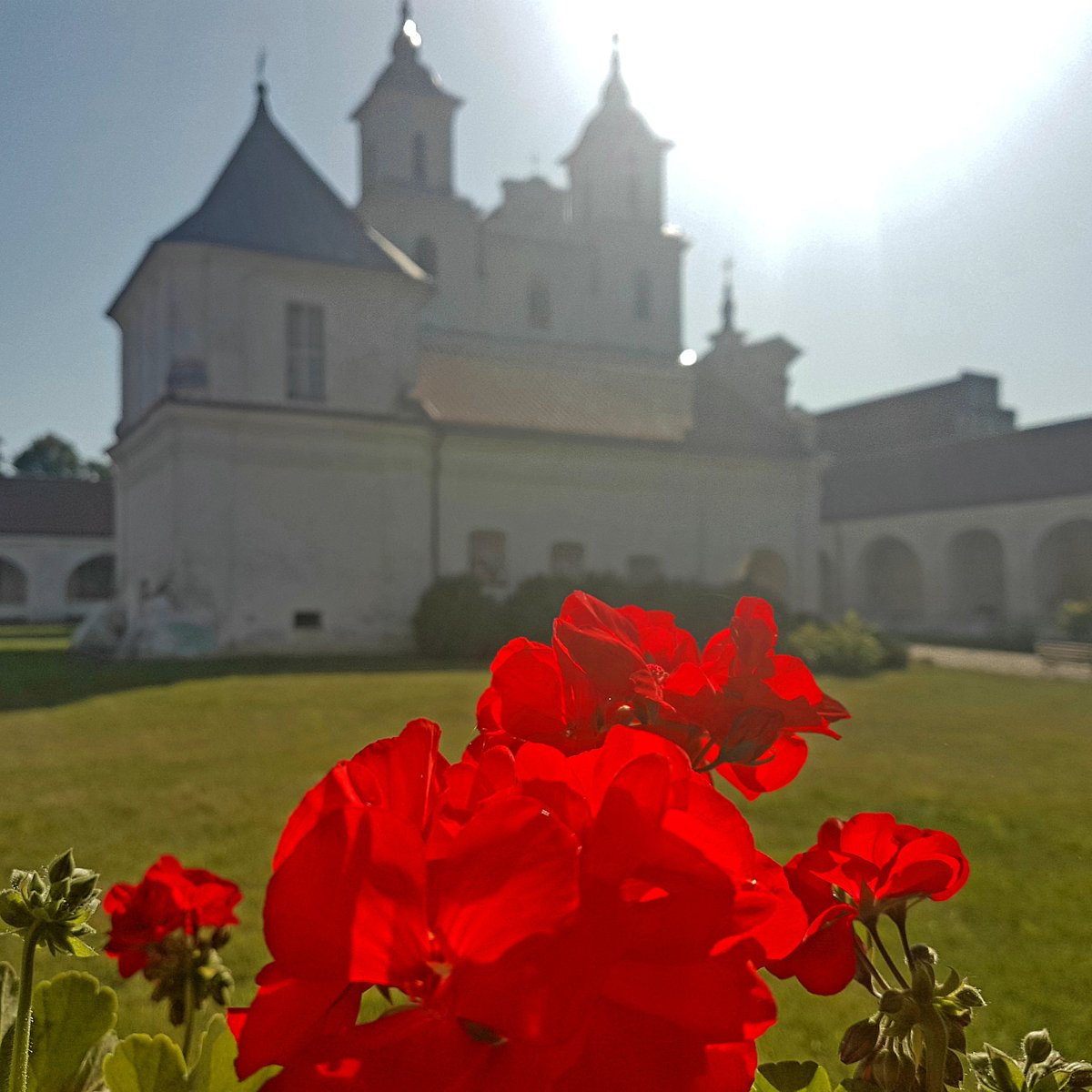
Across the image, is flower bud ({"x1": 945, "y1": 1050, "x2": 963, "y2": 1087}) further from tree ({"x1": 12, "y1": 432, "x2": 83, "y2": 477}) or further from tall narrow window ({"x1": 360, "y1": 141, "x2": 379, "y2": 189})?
tree ({"x1": 12, "y1": 432, "x2": 83, "y2": 477})

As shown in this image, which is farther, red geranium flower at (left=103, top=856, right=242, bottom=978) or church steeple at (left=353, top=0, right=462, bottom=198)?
church steeple at (left=353, top=0, right=462, bottom=198)

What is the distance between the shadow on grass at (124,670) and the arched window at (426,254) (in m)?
15.9

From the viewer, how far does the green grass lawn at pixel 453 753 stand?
2979mm

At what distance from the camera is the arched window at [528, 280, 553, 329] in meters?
30.8

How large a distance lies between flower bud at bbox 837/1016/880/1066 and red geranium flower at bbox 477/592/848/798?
227mm

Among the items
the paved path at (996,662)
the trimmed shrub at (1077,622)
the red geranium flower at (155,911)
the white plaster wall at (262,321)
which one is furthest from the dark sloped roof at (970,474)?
the red geranium flower at (155,911)

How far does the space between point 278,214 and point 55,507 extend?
21.3 m

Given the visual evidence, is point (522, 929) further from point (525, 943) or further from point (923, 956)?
point (923, 956)

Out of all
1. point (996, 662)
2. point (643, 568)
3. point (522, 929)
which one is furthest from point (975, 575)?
point (522, 929)

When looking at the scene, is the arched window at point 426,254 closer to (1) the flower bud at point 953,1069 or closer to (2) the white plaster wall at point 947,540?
(2) the white plaster wall at point 947,540

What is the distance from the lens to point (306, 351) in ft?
55.9

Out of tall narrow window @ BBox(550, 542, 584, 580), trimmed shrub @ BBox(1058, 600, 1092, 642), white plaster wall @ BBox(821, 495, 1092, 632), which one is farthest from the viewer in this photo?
white plaster wall @ BBox(821, 495, 1092, 632)

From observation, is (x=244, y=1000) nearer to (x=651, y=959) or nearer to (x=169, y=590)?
(x=651, y=959)

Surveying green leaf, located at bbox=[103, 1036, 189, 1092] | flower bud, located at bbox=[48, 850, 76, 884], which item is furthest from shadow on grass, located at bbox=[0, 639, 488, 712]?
flower bud, located at bbox=[48, 850, 76, 884]
